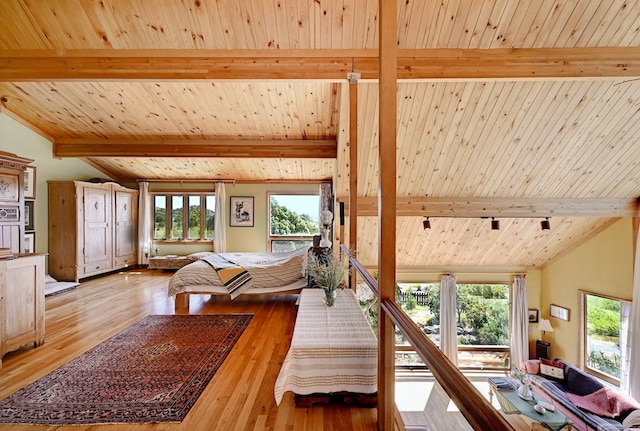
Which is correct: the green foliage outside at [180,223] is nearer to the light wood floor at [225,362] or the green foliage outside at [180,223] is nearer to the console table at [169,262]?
the console table at [169,262]

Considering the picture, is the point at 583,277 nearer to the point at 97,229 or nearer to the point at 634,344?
the point at 634,344

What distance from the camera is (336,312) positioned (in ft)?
8.79

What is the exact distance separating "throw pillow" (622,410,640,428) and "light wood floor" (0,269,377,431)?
158 inches

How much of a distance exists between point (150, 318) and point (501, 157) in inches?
204

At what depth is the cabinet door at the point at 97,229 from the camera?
5.81 metres

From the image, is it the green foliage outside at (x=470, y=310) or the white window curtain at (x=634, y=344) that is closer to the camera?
the white window curtain at (x=634, y=344)

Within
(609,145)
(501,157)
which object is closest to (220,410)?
(501,157)

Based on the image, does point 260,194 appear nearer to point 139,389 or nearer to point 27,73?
point 27,73

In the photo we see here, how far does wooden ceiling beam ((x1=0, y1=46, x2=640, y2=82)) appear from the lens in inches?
124

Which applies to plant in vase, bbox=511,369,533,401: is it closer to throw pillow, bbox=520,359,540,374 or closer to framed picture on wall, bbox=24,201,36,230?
throw pillow, bbox=520,359,540,374

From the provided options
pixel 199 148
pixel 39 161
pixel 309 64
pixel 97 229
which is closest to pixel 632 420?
pixel 309 64

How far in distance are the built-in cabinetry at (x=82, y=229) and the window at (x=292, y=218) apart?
133 inches

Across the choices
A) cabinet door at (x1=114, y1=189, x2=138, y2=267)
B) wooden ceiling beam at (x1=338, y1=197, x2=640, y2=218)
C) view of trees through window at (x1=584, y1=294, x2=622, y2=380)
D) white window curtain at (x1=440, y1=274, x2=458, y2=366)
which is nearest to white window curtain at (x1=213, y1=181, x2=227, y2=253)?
cabinet door at (x1=114, y1=189, x2=138, y2=267)

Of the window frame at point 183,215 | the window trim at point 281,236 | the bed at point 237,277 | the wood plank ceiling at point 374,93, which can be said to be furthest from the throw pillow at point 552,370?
the window frame at point 183,215
